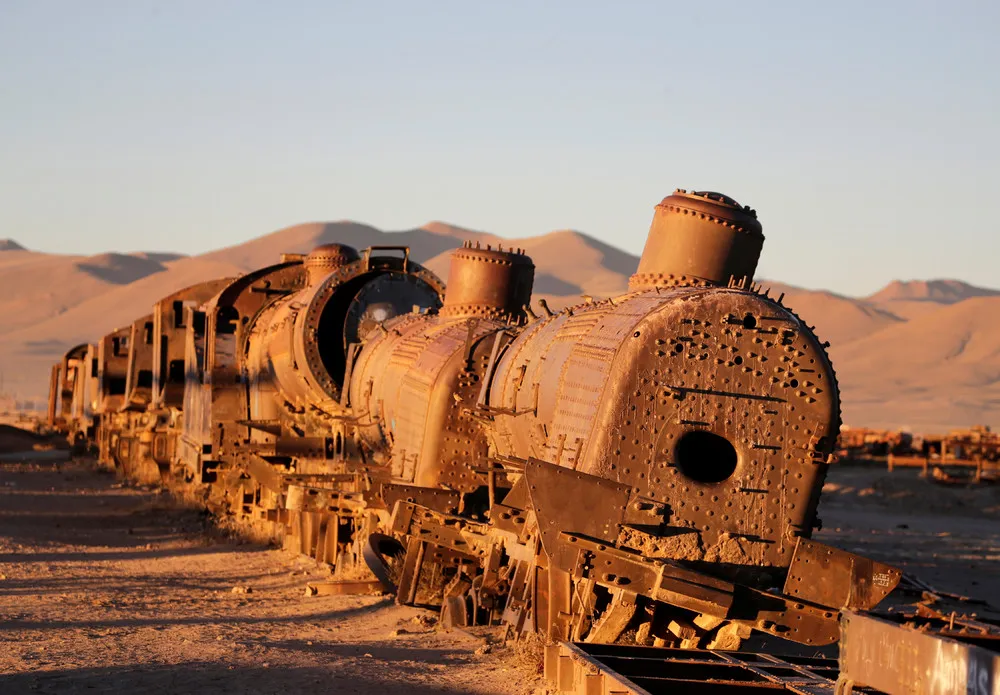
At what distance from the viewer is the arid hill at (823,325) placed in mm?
99562

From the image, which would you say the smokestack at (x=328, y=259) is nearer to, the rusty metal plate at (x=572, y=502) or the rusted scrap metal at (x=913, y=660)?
the rusty metal plate at (x=572, y=502)

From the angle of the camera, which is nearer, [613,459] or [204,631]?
[613,459]

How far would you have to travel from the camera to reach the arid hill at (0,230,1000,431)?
327 ft

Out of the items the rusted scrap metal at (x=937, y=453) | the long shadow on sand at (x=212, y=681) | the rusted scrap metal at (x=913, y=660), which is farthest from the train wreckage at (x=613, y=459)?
the rusted scrap metal at (x=937, y=453)

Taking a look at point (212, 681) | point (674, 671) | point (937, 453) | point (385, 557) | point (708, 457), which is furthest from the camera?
point (937, 453)

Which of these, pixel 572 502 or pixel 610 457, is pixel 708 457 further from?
pixel 572 502

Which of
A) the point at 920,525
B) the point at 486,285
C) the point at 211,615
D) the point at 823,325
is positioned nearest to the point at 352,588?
the point at 211,615

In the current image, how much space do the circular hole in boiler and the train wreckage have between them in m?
0.02

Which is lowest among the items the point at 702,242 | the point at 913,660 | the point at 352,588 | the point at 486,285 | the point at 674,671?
the point at 352,588

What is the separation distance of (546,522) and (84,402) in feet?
134

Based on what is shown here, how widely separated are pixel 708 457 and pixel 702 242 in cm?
175

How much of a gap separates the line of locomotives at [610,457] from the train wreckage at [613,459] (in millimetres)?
15

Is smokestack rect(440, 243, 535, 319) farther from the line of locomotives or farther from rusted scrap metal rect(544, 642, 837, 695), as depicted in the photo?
rusted scrap metal rect(544, 642, 837, 695)

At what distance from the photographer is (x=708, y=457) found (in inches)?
396
